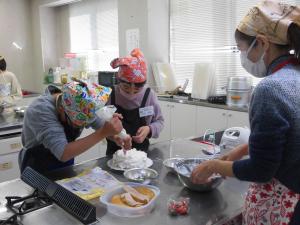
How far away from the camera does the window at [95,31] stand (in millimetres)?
4840

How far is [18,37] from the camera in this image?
18.4 ft

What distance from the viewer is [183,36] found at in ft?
12.6

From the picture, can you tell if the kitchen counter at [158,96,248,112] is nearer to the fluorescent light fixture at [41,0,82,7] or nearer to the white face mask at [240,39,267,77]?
the white face mask at [240,39,267,77]

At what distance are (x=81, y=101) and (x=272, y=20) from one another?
777 millimetres

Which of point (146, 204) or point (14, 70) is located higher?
point (14, 70)

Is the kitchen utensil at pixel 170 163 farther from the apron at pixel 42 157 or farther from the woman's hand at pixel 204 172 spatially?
the apron at pixel 42 157

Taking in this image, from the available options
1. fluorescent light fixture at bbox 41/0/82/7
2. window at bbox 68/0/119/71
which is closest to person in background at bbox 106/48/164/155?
window at bbox 68/0/119/71

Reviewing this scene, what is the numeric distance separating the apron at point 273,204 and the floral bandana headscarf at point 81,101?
0.71 meters

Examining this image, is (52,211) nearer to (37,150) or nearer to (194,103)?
(37,150)

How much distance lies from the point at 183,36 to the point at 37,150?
2.81 m

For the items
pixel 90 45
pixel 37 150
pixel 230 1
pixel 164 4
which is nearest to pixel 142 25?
pixel 164 4

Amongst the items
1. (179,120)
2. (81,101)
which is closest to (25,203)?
(81,101)

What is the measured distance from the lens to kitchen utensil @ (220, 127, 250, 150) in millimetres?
1714

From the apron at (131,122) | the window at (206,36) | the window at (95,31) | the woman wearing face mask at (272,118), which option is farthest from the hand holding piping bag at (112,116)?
the window at (95,31)
